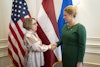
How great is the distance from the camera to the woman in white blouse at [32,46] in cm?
222

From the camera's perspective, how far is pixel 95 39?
106 inches

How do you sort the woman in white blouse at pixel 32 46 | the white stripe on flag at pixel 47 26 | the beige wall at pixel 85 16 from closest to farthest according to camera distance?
the woman in white blouse at pixel 32 46, the white stripe on flag at pixel 47 26, the beige wall at pixel 85 16

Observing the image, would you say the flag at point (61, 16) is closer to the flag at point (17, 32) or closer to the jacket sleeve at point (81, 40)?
Result: the flag at point (17, 32)

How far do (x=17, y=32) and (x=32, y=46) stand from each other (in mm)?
530

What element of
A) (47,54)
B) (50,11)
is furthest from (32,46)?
(50,11)

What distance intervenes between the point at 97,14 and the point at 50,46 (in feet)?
3.12

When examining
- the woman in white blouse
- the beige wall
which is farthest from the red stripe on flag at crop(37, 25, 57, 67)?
the beige wall

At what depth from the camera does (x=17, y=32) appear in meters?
2.63

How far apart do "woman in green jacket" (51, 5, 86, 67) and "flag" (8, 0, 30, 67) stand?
84 centimetres

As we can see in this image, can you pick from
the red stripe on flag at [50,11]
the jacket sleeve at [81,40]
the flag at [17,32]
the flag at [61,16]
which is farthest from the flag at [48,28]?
the jacket sleeve at [81,40]

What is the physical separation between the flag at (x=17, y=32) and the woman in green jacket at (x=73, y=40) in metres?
0.84

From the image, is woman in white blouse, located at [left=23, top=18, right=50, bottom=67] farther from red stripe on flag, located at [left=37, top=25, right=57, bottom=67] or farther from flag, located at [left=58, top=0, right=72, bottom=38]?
flag, located at [left=58, top=0, right=72, bottom=38]

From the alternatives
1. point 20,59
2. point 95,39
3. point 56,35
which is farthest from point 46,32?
point 95,39

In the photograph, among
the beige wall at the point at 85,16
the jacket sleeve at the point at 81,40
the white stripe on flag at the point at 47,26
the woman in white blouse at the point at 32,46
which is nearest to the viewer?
the jacket sleeve at the point at 81,40
